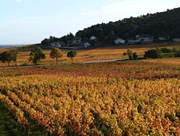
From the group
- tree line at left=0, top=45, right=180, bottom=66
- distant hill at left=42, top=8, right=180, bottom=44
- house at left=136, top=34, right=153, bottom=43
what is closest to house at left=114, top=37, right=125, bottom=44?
distant hill at left=42, top=8, right=180, bottom=44

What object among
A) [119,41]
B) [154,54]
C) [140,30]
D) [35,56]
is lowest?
[154,54]

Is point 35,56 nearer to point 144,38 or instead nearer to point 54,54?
point 54,54

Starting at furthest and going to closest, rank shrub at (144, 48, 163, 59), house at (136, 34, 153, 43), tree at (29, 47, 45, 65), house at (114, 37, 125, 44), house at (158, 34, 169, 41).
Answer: house at (114, 37, 125, 44) → house at (136, 34, 153, 43) → house at (158, 34, 169, 41) → shrub at (144, 48, 163, 59) → tree at (29, 47, 45, 65)

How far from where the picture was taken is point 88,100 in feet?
70.8

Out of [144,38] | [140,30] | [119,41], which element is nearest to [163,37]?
[144,38]

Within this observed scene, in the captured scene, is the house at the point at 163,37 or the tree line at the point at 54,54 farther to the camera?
the house at the point at 163,37

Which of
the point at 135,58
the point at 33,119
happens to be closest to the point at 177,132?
the point at 33,119

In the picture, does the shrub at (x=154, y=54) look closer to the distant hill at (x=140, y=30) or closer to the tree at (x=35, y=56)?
the tree at (x=35, y=56)

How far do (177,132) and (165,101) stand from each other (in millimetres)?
6917

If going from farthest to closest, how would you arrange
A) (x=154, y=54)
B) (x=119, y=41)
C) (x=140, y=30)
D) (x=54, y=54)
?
(x=140, y=30), (x=119, y=41), (x=154, y=54), (x=54, y=54)

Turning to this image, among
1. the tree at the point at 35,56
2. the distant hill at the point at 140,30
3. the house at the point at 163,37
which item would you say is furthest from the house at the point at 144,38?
the tree at the point at 35,56

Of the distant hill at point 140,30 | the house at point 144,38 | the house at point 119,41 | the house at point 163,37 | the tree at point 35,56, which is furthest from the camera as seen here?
the house at point 119,41

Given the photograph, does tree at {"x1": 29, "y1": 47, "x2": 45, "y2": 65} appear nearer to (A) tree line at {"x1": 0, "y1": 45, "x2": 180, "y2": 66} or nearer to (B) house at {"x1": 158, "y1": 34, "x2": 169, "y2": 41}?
(A) tree line at {"x1": 0, "y1": 45, "x2": 180, "y2": 66}

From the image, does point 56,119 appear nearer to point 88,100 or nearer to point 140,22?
point 88,100
